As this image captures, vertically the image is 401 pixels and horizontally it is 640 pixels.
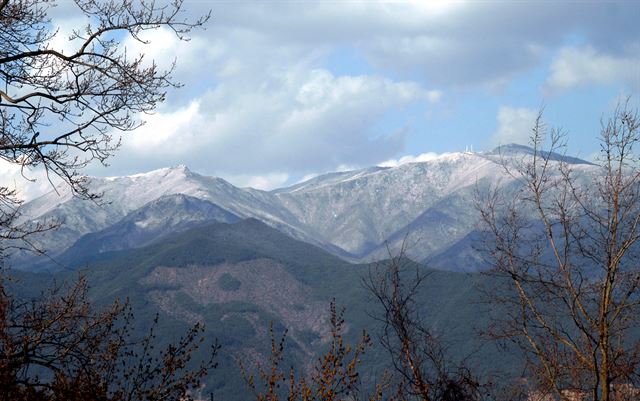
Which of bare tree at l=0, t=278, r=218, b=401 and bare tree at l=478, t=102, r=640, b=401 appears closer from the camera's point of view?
bare tree at l=0, t=278, r=218, b=401

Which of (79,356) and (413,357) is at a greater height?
(79,356)

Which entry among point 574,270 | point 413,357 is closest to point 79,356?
point 413,357

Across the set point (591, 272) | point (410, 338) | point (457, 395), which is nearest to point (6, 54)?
point (410, 338)

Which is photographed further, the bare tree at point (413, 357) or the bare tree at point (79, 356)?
the bare tree at point (413, 357)

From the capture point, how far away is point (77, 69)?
11.5m

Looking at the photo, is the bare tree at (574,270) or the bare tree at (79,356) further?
the bare tree at (574,270)

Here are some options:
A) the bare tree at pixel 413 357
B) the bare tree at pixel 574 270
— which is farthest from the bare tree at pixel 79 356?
the bare tree at pixel 574 270

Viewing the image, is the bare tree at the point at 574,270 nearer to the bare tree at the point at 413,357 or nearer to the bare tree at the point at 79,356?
the bare tree at the point at 413,357

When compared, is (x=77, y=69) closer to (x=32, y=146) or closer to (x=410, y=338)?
(x=32, y=146)

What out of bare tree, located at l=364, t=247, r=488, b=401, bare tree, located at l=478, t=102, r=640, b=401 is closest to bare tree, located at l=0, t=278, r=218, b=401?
bare tree, located at l=364, t=247, r=488, b=401

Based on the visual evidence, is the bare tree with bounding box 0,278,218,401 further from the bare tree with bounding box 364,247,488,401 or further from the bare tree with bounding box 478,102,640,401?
the bare tree with bounding box 478,102,640,401

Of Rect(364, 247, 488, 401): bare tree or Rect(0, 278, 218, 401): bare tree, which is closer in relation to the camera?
Rect(0, 278, 218, 401): bare tree

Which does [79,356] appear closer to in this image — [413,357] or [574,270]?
[413,357]

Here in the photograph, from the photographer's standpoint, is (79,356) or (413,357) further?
(413,357)
